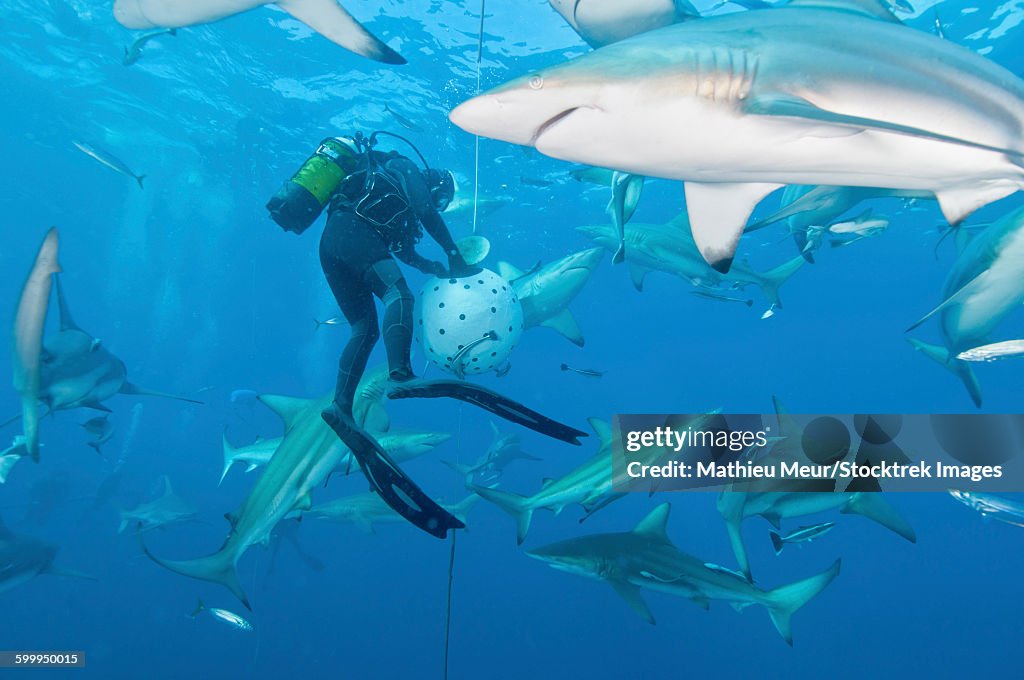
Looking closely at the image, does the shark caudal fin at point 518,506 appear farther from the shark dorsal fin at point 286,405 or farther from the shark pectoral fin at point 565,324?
the shark pectoral fin at point 565,324

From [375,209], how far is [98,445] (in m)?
6.95

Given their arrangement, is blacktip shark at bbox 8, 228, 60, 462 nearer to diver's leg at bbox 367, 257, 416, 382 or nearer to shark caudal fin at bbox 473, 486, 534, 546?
diver's leg at bbox 367, 257, 416, 382

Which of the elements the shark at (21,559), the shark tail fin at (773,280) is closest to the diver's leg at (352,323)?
the shark tail fin at (773,280)

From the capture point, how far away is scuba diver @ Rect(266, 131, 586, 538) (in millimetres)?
4094

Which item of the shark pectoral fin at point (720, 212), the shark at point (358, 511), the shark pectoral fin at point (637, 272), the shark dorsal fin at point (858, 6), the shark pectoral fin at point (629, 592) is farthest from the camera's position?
the shark at point (358, 511)

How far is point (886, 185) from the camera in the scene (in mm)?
3170

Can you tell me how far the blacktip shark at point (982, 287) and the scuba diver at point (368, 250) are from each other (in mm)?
4247

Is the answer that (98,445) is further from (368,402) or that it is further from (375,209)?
(375,209)

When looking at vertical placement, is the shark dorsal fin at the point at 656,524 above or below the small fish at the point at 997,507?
below

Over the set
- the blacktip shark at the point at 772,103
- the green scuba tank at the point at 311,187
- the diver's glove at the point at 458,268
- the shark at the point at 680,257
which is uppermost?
the blacktip shark at the point at 772,103

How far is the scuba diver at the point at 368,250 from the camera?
161 inches

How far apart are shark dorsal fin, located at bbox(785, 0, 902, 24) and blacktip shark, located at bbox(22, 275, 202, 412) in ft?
21.7

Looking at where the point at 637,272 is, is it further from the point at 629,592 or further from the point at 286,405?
the point at 286,405

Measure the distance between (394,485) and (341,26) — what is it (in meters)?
3.98
